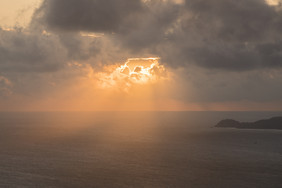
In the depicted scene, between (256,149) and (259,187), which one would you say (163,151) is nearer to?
(256,149)

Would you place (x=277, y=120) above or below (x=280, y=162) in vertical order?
above

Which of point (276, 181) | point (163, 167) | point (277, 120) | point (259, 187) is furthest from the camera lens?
point (277, 120)

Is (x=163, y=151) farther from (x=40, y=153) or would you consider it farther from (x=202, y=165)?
(x=40, y=153)

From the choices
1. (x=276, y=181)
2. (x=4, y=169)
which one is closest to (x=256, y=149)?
(x=276, y=181)

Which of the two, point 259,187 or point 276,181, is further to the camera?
point 276,181

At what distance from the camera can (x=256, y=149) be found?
84062mm

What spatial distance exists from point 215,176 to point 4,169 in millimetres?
42406

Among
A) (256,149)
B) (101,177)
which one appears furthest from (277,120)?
(101,177)

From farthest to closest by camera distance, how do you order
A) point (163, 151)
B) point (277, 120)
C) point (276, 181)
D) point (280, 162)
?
point (277, 120) → point (163, 151) → point (280, 162) → point (276, 181)

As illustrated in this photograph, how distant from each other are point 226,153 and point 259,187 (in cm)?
3310

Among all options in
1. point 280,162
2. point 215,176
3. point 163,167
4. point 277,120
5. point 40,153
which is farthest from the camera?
point 277,120

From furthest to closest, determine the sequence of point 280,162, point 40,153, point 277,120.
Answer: point 277,120, point 40,153, point 280,162

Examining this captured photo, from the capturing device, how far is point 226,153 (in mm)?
75938

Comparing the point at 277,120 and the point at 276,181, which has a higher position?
the point at 277,120
